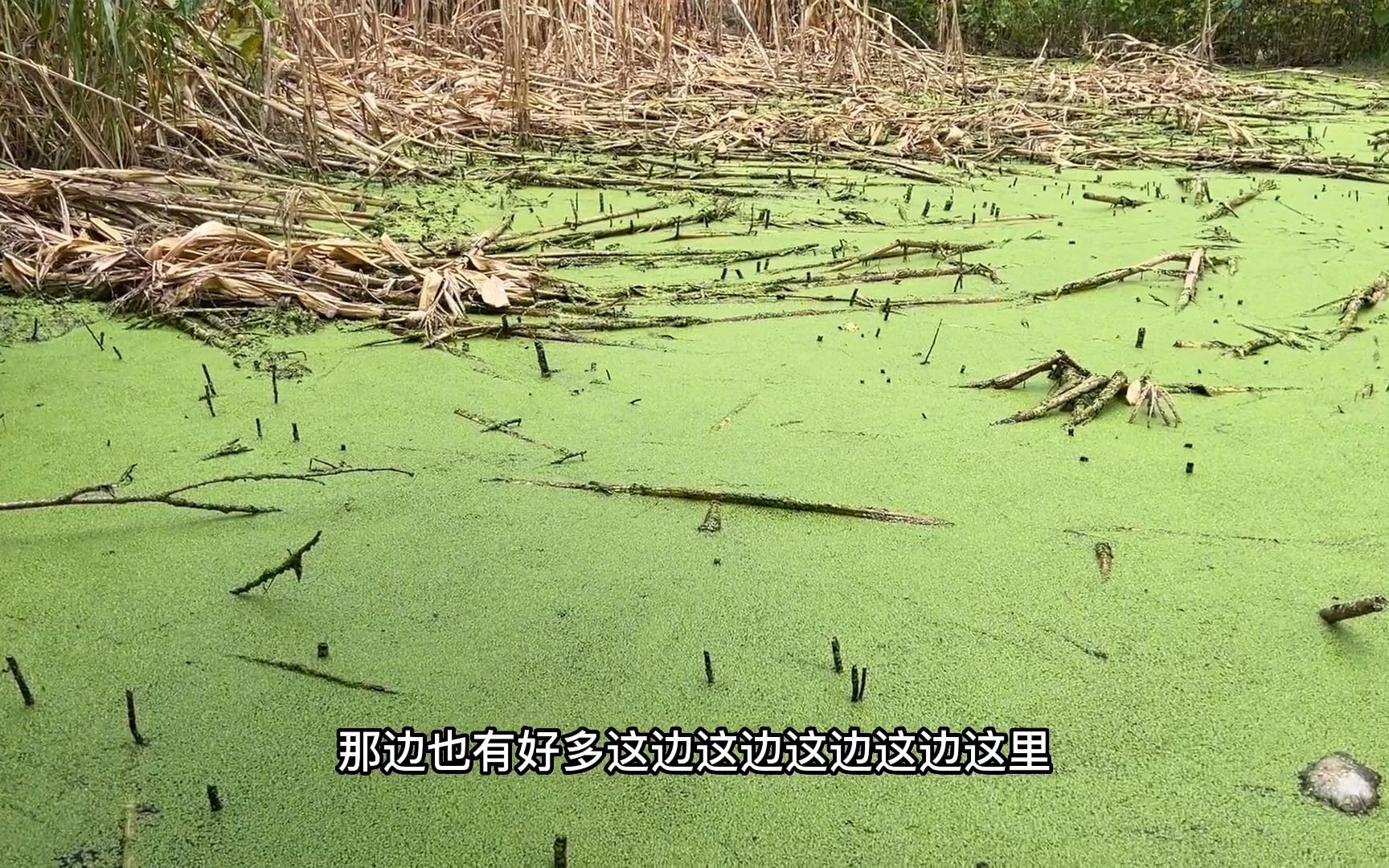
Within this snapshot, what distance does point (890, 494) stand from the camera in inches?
64.3

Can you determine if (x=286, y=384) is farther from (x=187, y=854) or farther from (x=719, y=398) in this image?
(x=187, y=854)

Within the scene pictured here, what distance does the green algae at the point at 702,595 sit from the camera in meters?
1.03

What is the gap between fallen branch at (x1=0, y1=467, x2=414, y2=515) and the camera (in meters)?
1.51

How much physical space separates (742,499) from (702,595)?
0.25m

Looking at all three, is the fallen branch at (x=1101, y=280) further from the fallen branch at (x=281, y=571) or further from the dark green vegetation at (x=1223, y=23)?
the dark green vegetation at (x=1223, y=23)

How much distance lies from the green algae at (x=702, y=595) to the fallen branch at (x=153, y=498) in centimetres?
2

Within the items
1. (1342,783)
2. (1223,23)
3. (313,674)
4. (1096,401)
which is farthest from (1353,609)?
(1223,23)

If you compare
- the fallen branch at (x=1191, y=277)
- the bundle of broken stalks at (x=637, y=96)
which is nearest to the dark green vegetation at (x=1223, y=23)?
the bundle of broken stalks at (x=637, y=96)

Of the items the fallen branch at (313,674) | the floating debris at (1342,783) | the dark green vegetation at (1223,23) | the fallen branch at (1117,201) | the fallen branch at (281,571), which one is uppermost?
the dark green vegetation at (1223,23)

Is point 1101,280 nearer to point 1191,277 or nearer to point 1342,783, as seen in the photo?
point 1191,277

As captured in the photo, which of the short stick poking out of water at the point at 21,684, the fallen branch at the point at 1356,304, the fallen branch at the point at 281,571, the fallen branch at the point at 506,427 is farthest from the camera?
the fallen branch at the point at 1356,304

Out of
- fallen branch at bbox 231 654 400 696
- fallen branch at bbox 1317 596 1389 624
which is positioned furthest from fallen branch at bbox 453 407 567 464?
→ fallen branch at bbox 1317 596 1389 624

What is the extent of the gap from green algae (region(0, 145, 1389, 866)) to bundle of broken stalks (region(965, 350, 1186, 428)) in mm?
33

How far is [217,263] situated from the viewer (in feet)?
8.14
